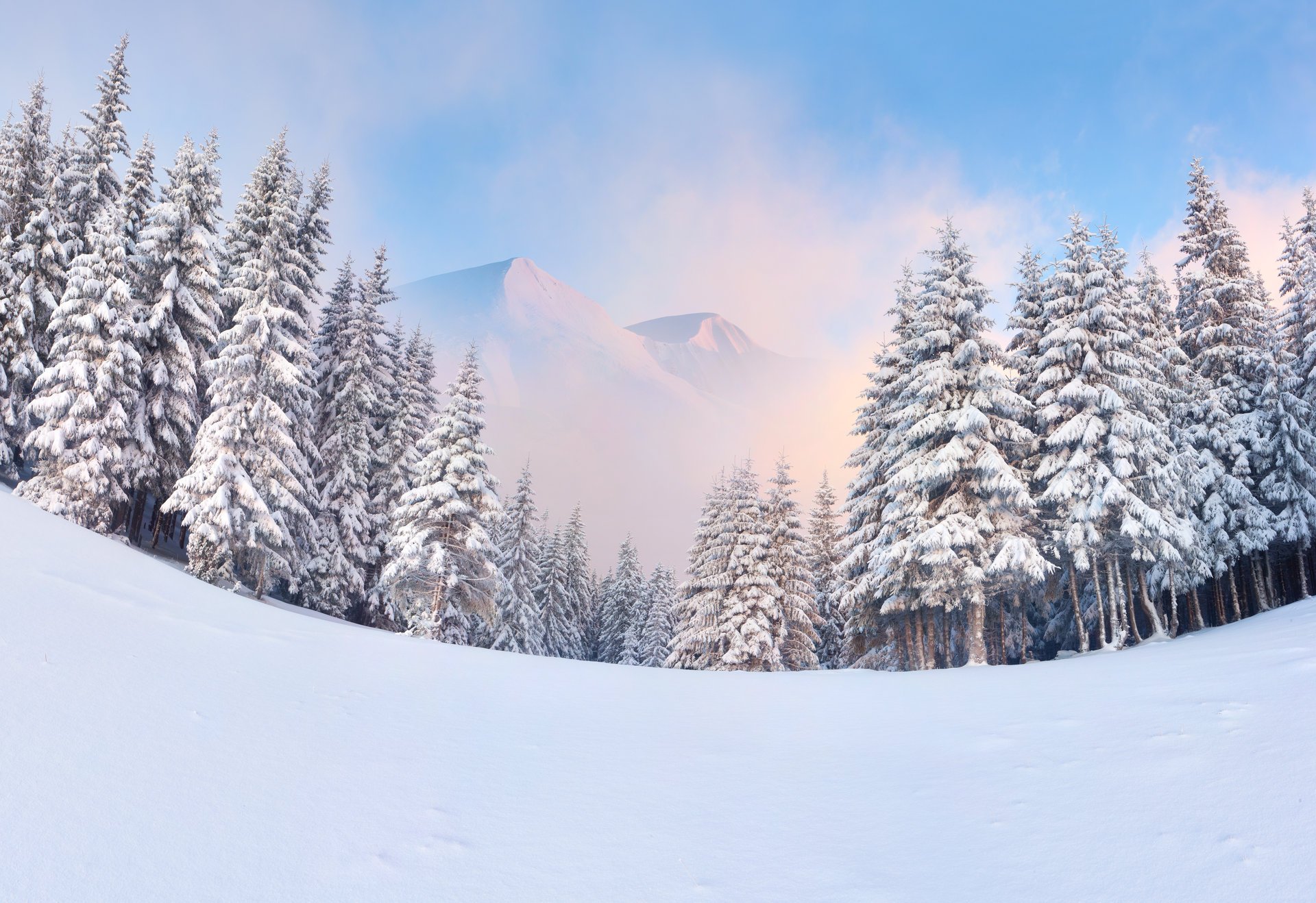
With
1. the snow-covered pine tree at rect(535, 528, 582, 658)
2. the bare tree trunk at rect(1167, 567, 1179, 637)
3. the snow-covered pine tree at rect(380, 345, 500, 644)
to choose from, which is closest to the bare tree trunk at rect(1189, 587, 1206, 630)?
the bare tree trunk at rect(1167, 567, 1179, 637)

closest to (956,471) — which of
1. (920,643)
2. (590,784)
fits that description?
(920,643)

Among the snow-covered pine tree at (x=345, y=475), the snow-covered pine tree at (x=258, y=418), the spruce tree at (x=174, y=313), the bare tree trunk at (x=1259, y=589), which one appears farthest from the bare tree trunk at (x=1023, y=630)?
the spruce tree at (x=174, y=313)

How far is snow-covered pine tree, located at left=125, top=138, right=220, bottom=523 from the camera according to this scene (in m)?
21.2

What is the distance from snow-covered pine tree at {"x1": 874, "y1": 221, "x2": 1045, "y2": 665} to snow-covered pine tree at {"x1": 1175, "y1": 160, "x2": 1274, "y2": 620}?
896cm

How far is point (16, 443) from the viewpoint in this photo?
23469 mm

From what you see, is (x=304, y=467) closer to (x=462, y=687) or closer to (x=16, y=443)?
(x=16, y=443)

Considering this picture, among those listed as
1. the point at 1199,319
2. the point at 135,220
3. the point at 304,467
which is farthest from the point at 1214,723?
the point at 135,220

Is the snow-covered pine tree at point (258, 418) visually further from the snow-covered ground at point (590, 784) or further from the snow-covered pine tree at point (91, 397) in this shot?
the snow-covered ground at point (590, 784)

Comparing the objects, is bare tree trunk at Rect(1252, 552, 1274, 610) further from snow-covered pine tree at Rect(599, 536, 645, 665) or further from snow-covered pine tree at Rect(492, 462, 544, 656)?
snow-covered pine tree at Rect(599, 536, 645, 665)

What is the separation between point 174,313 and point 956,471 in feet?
83.8

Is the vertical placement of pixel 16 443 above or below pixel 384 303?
below

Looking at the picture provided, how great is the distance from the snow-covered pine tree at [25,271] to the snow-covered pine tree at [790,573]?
26981mm

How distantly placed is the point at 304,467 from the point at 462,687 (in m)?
16.3

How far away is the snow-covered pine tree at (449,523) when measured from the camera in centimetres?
2291
